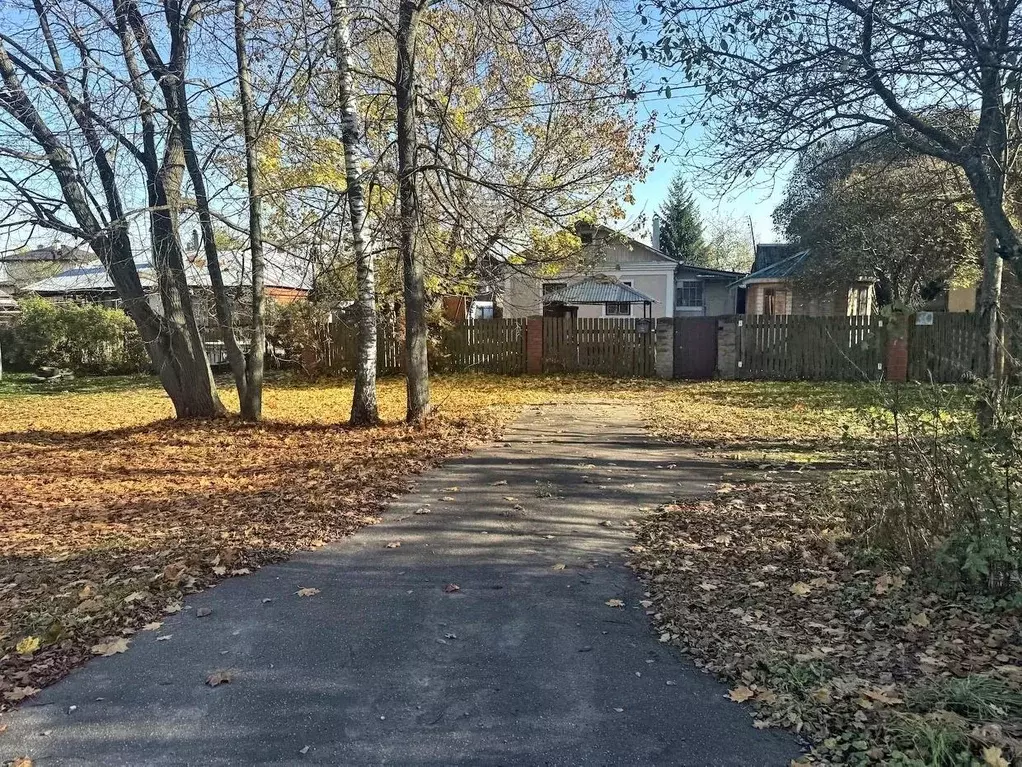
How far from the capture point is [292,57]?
9.52 meters

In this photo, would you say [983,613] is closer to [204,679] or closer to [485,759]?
[485,759]

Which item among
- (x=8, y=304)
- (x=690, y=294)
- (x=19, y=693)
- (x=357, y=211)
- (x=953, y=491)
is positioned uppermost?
(x=690, y=294)

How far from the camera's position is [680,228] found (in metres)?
54.3

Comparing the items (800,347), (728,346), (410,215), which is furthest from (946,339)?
(410,215)

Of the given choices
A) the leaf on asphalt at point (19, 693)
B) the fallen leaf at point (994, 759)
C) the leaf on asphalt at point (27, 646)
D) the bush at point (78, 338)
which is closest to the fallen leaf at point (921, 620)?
the fallen leaf at point (994, 759)

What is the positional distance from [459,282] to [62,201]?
8.98 m

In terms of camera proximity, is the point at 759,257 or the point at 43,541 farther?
the point at 759,257

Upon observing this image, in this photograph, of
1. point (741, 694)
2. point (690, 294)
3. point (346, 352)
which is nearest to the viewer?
point (741, 694)

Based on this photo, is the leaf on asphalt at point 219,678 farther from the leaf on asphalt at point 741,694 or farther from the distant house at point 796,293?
the distant house at point 796,293

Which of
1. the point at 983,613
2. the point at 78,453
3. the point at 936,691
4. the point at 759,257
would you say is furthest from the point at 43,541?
the point at 759,257

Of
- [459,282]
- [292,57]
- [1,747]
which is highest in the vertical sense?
[292,57]

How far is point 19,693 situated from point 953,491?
5.42 metres

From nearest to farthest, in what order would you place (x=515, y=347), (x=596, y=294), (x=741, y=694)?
1. (x=741, y=694)
2. (x=515, y=347)
3. (x=596, y=294)

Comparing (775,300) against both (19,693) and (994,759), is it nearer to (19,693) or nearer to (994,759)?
(994,759)
